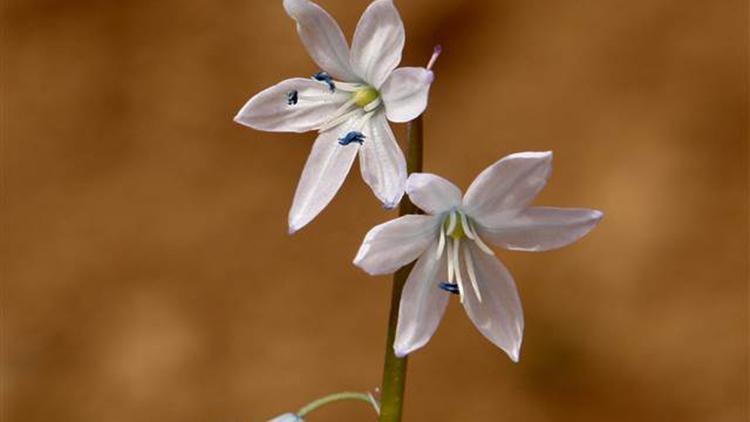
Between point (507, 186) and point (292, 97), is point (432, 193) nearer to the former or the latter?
point (507, 186)

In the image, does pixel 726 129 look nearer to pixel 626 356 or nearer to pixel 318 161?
pixel 626 356

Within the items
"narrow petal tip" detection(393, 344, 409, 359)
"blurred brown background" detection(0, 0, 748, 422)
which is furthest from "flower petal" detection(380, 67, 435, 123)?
"blurred brown background" detection(0, 0, 748, 422)

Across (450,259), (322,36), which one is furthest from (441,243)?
(322,36)

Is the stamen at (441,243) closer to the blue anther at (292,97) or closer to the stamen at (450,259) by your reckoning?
the stamen at (450,259)

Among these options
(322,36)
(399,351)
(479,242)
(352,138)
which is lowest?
(399,351)

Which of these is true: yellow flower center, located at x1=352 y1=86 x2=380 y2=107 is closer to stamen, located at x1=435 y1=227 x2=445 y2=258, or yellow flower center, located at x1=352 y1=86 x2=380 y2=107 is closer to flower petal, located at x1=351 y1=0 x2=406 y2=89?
flower petal, located at x1=351 y1=0 x2=406 y2=89

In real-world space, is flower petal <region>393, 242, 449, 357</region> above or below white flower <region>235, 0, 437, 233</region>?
below

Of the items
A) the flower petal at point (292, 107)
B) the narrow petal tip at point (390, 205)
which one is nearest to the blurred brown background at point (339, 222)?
the flower petal at point (292, 107)

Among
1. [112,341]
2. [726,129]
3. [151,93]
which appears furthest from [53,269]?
[726,129]
